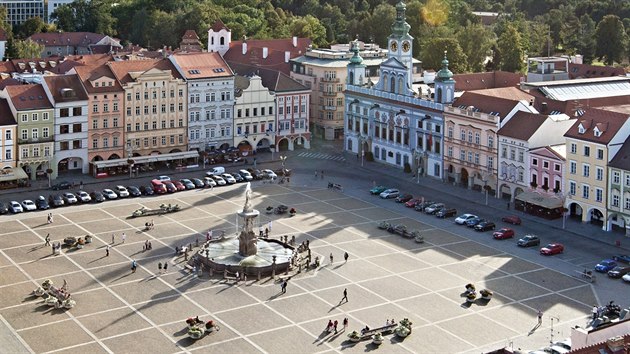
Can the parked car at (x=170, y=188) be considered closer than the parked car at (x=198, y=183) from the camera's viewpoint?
Yes

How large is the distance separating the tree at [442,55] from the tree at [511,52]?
40.0 feet

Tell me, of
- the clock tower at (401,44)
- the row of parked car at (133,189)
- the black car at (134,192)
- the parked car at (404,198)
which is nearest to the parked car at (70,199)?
the row of parked car at (133,189)

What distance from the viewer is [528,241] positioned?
104 metres

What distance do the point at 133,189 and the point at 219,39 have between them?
66.4 meters

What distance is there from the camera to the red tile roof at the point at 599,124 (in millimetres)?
109438

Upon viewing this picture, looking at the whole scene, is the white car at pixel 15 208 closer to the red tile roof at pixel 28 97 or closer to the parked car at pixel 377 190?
the red tile roof at pixel 28 97

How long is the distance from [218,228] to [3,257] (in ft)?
72.2

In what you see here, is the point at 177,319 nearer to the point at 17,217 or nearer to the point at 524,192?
the point at 17,217

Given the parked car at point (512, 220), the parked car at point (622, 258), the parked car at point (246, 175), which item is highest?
the parked car at point (246, 175)

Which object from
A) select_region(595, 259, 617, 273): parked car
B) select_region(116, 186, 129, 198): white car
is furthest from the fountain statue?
select_region(595, 259, 617, 273): parked car

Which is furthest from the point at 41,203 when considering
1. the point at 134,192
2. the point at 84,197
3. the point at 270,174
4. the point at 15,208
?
the point at 270,174

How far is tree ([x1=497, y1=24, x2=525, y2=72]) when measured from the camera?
628 ft

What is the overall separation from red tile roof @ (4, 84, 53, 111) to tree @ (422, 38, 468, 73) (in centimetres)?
7404

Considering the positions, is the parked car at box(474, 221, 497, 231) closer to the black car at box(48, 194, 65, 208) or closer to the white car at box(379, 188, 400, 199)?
the white car at box(379, 188, 400, 199)
